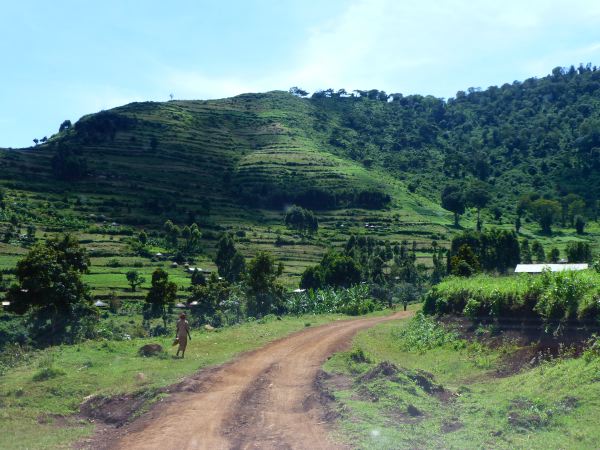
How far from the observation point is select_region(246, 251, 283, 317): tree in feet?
137

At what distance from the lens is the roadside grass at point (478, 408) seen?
9.69m

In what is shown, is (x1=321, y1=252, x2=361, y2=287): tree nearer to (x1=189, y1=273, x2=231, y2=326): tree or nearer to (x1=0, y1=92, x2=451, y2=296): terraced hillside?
(x1=0, y1=92, x2=451, y2=296): terraced hillside

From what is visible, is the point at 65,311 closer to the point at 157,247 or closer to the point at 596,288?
the point at 596,288

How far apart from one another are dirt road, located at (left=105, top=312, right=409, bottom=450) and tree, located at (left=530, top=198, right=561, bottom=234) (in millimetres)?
102844

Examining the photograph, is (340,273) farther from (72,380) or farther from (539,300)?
(72,380)

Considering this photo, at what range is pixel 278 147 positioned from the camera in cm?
15475

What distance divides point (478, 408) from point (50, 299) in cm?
2086

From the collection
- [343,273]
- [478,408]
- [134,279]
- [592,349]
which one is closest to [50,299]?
[478,408]

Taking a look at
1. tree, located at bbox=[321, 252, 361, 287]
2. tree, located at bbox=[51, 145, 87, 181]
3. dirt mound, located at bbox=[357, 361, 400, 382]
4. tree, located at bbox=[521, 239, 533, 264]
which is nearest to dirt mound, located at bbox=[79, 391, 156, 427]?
dirt mound, located at bbox=[357, 361, 400, 382]

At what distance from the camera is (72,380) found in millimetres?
15445

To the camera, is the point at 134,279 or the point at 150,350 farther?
the point at 134,279

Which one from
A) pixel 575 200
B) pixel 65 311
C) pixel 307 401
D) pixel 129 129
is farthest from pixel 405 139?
pixel 307 401

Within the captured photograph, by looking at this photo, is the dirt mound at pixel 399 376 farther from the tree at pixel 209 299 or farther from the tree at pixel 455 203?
the tree at pixel 455 203

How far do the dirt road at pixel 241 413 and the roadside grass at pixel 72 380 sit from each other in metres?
1.09
